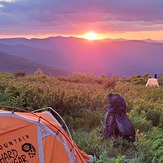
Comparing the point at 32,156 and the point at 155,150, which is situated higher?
the point at 32,156

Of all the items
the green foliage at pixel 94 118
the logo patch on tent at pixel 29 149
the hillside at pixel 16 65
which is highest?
the logo patch on tent at pixel 29 149

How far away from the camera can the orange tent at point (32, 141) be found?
4.64m

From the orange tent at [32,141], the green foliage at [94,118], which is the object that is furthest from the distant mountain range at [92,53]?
the orange tent at [32,141]

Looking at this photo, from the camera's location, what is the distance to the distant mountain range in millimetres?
108375

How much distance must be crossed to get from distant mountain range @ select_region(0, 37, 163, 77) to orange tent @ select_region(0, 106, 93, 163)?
85.5 meters

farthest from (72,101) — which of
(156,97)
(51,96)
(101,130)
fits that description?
(156,97)

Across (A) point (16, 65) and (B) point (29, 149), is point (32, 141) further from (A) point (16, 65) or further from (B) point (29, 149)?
(A) point (16, 65)

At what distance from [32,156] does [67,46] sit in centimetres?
13750

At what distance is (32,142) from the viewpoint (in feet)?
15.5

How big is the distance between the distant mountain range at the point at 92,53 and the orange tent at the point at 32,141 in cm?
8555

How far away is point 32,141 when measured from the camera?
4.72m

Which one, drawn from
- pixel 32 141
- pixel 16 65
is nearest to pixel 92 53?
pixel 16 65

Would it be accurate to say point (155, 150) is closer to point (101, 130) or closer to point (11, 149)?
point (101, 130)

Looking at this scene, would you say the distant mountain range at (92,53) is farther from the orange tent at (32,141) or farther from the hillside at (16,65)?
the orange tent at (32,141)
